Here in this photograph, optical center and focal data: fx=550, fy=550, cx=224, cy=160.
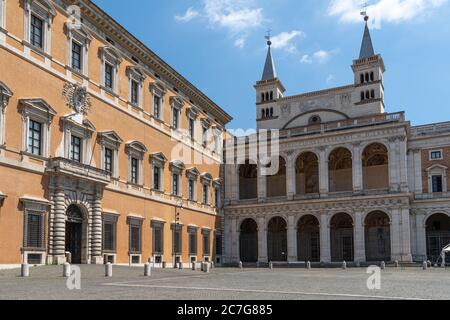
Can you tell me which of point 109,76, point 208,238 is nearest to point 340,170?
point 208,238

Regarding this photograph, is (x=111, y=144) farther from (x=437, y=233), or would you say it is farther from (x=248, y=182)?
(x=437, y=233)

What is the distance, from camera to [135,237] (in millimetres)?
35500

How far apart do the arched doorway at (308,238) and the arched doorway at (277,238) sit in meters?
1.73

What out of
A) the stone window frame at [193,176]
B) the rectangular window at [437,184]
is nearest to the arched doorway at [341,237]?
the rectangular window at [437,184]

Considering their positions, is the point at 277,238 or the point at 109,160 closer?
the point at 109,160

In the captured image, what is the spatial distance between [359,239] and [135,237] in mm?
20828

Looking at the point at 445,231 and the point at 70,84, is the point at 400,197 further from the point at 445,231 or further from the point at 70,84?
the point at 70,84

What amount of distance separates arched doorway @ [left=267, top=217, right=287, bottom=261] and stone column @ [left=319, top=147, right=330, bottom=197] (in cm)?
714

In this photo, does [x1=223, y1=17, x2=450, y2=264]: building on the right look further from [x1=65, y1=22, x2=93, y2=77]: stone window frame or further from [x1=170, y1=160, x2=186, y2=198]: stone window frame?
[x1=65, y1=22, x2=93, y2=77]: stone window frame

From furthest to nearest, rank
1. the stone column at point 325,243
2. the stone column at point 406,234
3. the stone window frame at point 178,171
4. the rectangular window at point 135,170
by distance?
the stone column at point 325,243, the stone column at point 406,234, the stone window frame at point 178,171, the rectangular window at point 135,170

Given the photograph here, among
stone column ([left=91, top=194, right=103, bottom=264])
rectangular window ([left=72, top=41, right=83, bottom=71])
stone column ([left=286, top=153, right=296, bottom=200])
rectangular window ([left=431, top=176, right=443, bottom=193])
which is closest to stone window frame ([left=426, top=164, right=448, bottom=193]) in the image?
rectangular window ([left=431, top=176, right=443, bottom=193])

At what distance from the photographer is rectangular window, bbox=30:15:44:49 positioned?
27.8m

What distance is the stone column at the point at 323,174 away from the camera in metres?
49.2

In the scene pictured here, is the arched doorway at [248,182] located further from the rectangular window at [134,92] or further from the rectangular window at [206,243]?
the rectangular window at [134,92]
